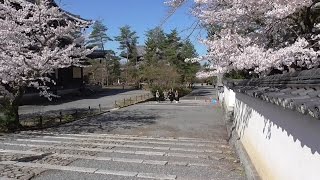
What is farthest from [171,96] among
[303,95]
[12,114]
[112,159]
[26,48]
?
[303,95]

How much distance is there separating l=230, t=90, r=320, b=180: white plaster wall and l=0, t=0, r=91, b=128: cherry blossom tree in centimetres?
965

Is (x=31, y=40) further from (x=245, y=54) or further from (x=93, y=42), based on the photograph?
(x=93, y=42)

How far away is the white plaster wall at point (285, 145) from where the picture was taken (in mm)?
3483

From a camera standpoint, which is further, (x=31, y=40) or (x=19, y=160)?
(x=31, y=40)

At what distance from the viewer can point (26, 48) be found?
15.9m

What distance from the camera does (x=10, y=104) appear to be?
15.2 meters

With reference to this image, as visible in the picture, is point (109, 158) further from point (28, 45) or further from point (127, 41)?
point (127, 41)

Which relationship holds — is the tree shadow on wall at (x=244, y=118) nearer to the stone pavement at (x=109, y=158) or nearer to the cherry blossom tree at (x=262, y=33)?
the stone pavement at (x=109, y=158)

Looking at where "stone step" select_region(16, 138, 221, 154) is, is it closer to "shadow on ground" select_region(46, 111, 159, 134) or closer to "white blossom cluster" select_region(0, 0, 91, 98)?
"shadow on ground" select_region(46, 111, 159, 134)

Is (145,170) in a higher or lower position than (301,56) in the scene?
lower

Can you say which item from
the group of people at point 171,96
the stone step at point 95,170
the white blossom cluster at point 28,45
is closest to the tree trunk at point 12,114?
the white blossom cluster at point 28,45

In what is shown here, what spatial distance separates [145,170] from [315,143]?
4.99m

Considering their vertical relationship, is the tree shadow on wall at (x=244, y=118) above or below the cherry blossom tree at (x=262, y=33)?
below

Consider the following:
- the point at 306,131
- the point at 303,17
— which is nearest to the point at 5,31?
the point at 303,17
